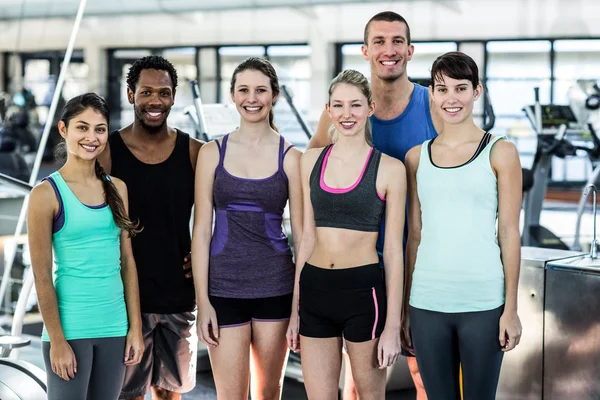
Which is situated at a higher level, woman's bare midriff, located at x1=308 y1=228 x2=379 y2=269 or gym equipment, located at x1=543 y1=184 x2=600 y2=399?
woman's bare midriff, located at x1=308 y1=228 x2=379 y2=269

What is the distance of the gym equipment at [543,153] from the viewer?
6.09 metres

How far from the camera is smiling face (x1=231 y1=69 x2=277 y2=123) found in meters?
2.18

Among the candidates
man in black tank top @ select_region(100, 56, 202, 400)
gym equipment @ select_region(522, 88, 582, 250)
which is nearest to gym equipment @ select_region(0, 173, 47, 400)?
man in black tank top @ select_region(100, 56, 202, 400)

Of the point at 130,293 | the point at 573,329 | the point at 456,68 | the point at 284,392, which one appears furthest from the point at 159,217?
the point at 284,392

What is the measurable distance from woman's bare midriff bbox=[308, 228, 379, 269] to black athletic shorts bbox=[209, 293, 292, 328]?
188mm

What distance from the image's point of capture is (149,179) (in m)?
2.29

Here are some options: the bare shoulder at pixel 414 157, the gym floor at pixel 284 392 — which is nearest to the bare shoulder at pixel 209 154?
the bare shoulder at pixel 414 157

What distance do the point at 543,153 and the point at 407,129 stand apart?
409 centimetres

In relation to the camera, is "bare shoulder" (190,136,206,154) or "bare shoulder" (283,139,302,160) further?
"bare shoulder" (190,136,206,154)

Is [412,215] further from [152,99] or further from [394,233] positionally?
[152,99]

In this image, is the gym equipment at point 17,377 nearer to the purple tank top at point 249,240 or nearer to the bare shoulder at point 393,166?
the purple tank top at point 249,240

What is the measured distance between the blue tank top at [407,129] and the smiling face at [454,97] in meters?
0.31

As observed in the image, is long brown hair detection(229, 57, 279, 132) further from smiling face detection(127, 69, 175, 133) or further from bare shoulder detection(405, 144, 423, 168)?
bare shoulder detection(405, 144, 423, 168)

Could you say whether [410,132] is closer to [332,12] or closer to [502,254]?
[502,254]
